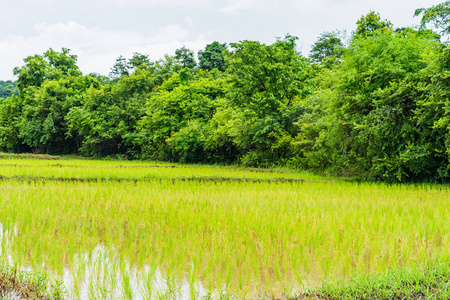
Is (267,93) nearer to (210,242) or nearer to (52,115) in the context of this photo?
(210,242)

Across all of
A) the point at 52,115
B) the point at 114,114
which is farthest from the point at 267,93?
the point at 52,115

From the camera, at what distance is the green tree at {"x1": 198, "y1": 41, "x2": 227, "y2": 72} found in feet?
104

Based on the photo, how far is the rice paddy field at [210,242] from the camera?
109 inches

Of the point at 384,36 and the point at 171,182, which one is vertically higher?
the point at 384,36

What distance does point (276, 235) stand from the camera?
3971 mm

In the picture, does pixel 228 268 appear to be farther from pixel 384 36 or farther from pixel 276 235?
pixel 384 36

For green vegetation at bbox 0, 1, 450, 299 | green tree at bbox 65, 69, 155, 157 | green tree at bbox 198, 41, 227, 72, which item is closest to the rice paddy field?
green vegetation at bbox 0, 1, 450, 299

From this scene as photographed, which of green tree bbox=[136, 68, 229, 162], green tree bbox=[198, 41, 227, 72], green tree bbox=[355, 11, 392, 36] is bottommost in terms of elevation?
green tree bbox=[136, 68, 229, 162]

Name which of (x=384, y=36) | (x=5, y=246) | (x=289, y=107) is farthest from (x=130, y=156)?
(x=5, y=246)

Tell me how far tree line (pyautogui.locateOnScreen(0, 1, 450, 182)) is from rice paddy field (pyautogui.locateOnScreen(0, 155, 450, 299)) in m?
3.22

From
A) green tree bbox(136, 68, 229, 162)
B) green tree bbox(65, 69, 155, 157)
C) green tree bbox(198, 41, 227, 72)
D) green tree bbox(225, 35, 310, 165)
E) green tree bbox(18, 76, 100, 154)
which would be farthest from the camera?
green tree bbox(198, 41, 227, 72)

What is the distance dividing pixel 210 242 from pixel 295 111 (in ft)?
35.6

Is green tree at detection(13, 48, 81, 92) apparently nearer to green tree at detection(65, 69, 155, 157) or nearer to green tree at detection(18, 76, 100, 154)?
green tree at detection(18, 76, 100, 154)

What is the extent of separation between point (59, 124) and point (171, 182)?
24.9 metres
